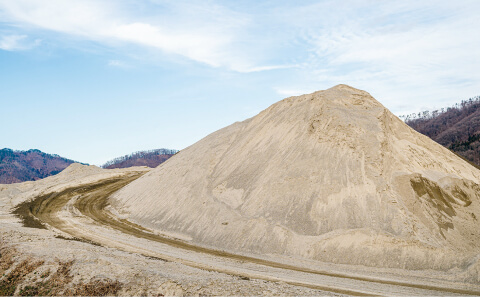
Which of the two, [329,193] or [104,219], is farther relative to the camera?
[104,219]

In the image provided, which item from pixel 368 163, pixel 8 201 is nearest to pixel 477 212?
pixel 368 163

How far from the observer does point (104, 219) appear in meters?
29.7

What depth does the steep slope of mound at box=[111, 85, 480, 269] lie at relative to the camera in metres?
19.9

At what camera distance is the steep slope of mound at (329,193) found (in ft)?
65.3

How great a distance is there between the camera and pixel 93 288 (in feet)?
44.9

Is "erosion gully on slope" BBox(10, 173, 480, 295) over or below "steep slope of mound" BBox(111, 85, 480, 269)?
below

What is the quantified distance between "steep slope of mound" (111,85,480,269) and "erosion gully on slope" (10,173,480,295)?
4.92 feet

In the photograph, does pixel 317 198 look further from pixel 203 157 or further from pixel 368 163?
pixel 203 157

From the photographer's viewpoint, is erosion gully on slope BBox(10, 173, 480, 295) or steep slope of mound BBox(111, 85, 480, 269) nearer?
erosion gully on slope BBox(10, 173, 480, 295)

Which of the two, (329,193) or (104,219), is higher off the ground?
(329,193)

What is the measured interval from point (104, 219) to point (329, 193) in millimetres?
19496

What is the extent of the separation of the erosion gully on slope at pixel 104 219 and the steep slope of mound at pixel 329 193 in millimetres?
1498

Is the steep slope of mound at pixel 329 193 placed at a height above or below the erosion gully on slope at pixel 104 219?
above

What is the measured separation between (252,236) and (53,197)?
25.9m
